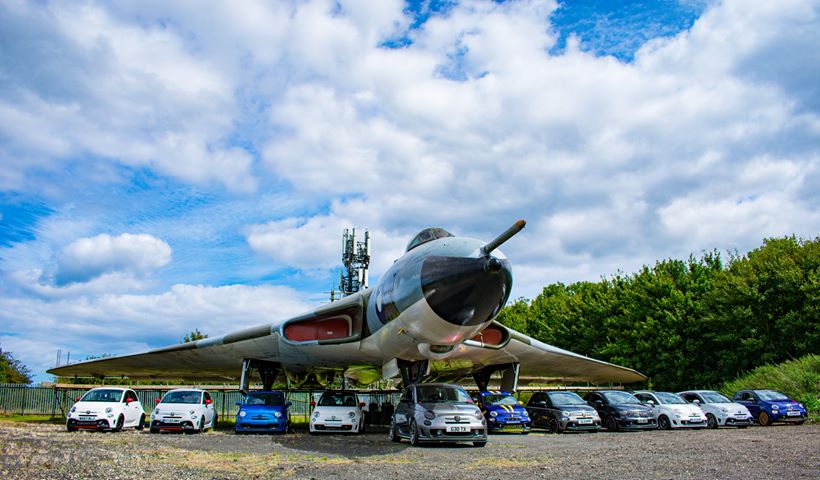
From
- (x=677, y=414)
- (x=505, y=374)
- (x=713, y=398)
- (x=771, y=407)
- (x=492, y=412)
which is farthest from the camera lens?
(x=505, y=374)

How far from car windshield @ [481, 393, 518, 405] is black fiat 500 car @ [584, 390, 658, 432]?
2955mm

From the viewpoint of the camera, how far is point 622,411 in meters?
17.5

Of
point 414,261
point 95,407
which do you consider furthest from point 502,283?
point 95,407

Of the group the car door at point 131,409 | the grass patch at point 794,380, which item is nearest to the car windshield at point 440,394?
the car door at point 131,409

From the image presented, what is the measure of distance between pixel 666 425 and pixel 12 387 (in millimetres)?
28400

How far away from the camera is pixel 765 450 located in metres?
10.6

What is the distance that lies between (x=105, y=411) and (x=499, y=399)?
11.0m

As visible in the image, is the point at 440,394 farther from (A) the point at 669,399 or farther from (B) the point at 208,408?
(A) the point at 669,399

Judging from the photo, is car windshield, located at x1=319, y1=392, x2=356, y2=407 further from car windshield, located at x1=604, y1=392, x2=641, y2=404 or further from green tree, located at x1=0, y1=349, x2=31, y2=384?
green tree, located at x1=0, y1=349, x2=31, y2=384

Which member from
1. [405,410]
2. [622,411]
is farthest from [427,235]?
[622,411]

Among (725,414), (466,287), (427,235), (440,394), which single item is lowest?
(725,414)

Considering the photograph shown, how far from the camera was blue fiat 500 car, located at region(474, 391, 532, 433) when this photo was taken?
1662 cm

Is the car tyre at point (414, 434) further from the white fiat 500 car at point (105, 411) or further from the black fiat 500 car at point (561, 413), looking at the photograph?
the white fiat 500 car at point (105, 411)

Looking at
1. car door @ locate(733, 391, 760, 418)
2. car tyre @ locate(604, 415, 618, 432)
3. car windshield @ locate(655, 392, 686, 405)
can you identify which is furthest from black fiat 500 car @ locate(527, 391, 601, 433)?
car door @ locate(733, 391, 760, 418)
